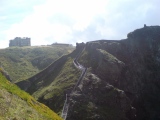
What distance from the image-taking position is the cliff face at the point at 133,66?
399 feet

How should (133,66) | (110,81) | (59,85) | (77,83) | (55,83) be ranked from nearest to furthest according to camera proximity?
1. (77,83)
2. (59,85)
3. (110,81)
4. (55,83)
5. (133,66)

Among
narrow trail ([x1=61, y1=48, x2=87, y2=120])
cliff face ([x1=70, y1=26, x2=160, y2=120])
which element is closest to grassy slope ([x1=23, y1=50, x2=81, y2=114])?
narrow trail ([x1=61, y1=48, x2=87, y2=120])

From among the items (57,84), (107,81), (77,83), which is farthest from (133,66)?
(57,84)

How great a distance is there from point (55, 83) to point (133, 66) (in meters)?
43.2

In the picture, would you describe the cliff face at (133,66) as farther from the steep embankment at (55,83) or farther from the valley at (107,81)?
the steep embankment at (55,83)

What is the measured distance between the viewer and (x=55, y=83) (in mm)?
124250

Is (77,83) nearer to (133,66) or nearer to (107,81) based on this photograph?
(107,81)

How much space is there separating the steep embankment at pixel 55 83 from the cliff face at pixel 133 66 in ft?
24.5

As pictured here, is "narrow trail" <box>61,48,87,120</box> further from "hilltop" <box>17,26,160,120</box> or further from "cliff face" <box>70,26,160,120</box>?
"cliff face" <box>70,26,160,120</box>

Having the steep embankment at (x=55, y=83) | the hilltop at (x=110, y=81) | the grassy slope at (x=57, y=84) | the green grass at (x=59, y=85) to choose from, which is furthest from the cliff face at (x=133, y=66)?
the steep embankment at (x=55, y=83)

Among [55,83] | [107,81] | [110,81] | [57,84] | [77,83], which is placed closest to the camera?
[77,83]

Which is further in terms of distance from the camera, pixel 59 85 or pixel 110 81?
pixel 110 81

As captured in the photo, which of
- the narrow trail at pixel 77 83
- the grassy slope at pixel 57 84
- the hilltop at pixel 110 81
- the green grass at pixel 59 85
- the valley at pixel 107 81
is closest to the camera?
the narrow trail at pixel 77 83

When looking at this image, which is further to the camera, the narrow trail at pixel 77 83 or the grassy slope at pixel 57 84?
the grassy slope at pixel 57 84
